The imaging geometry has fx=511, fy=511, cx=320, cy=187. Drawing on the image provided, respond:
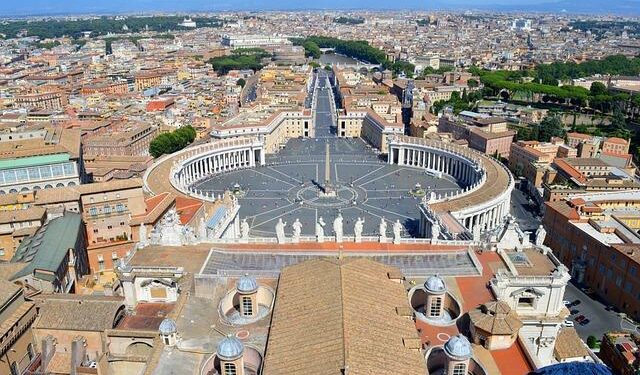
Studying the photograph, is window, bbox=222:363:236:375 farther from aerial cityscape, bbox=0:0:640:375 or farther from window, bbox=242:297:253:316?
window, bbox=242:297:253:316

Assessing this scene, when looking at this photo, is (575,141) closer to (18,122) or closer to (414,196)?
(414,196)

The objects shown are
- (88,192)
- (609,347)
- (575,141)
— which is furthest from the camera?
(575,141)

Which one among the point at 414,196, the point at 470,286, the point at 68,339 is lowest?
the point at 414,196

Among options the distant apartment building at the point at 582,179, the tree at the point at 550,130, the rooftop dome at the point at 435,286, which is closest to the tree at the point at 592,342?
the rooftop dome at the point at 435,286

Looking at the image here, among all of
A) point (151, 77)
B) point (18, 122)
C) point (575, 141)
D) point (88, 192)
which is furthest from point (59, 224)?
point (151, 77)

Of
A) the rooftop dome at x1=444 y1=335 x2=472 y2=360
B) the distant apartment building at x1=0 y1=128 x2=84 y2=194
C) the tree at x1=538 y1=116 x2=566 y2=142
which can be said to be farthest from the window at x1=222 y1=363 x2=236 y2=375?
the tree at x1=538 y1=116 x2=566 y2=142

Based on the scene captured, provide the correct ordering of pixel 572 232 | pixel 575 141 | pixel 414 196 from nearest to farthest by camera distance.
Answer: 1. pixel 572 232
2. pixel 414 196
3. pixel 575 141

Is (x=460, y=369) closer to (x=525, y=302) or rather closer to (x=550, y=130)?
(x=525, y=302)

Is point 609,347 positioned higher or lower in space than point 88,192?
lower
